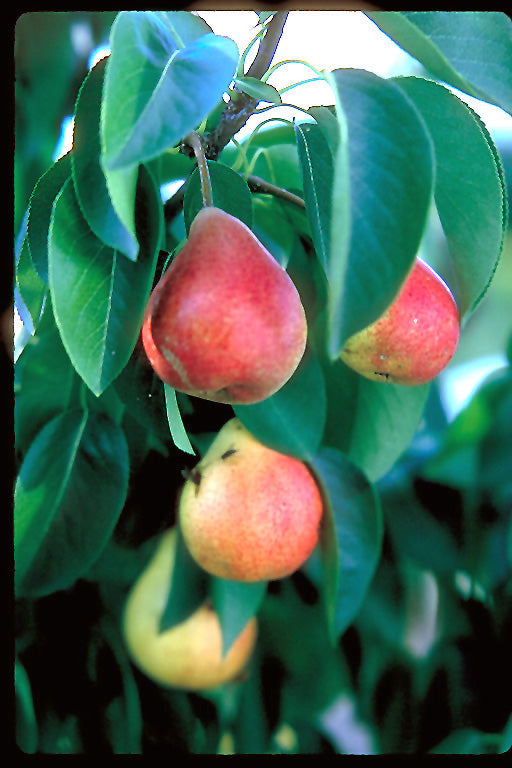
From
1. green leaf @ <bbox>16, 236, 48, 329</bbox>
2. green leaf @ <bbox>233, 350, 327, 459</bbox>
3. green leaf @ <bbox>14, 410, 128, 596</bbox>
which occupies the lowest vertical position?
green leaf @ <bbox>14, 410, 128, 596</bbox>

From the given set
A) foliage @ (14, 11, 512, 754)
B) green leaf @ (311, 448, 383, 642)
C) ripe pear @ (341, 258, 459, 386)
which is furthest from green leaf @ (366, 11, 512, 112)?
green leaf @ (311, 448, 383, 642)

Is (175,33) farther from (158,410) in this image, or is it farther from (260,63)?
(158,410)

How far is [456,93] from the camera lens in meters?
0.54

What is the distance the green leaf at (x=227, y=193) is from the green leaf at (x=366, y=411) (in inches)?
8.0

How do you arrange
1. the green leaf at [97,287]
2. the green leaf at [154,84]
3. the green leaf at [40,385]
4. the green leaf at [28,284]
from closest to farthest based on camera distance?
the green leaf at [154,84] < the green leaf at [97,287] < the green leaf at [28,284] < the green leaf at [40,385]

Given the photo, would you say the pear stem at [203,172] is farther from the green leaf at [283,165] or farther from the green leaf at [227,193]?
the green leaf at [283,165]

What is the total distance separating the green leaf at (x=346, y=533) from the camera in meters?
0.65

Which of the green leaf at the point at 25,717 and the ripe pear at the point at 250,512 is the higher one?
the ripe pear at the point at 250,512

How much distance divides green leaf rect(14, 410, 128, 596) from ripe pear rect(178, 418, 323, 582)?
0.23 feet

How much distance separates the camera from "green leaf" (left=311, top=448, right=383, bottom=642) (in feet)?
2.12

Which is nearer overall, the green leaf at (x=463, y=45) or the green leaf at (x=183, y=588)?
the green leaf at (x=463, y=45)

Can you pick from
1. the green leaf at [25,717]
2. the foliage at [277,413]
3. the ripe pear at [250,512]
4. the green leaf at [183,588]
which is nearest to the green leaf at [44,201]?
the foliage at [277,413]

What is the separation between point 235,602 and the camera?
2.34ft

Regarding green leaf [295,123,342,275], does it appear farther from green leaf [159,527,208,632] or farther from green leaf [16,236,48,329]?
green leaf [159,527,208,632]
